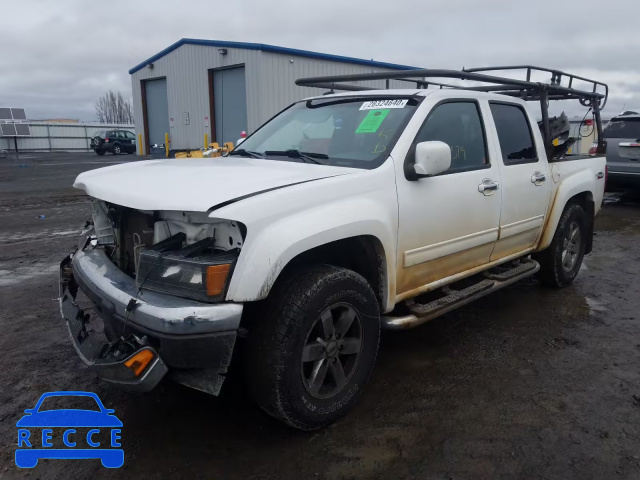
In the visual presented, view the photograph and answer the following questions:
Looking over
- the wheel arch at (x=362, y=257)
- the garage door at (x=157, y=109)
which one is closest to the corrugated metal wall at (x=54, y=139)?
the garage door at (x=157, y=109)

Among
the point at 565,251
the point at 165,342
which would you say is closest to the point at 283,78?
the point at 565,251

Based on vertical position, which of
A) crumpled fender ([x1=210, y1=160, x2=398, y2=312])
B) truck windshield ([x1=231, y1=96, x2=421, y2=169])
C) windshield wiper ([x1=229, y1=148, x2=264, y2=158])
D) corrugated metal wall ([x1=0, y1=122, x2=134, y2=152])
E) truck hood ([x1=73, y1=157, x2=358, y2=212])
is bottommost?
corrugated metal wall ([x1=0, y1=122, x2=134, y2=152])

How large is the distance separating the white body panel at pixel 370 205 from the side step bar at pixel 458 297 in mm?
116

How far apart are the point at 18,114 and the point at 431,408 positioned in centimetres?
3884

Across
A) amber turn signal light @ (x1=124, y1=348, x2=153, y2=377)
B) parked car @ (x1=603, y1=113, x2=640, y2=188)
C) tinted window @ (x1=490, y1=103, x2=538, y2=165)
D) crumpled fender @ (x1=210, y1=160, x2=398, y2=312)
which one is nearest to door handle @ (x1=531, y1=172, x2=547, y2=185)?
tinted window @ (x1=490, y1=103, x2=538, y2=165)

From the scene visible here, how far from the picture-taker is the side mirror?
3.04 metres

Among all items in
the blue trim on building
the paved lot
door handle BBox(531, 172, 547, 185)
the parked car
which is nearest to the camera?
the paved lot

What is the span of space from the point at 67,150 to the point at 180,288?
43.0 meters

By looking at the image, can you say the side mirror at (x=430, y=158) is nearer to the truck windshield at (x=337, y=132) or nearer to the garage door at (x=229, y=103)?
the truck windshield at (x=337, y=132)

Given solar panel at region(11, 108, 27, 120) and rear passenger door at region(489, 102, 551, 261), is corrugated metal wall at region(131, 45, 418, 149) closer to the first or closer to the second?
rear passenger door at region(489, 102, 551, 261)

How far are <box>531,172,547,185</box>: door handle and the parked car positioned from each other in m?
6.57

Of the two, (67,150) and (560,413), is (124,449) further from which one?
(67,150)

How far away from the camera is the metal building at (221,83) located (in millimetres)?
18188

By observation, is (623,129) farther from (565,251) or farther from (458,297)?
(458,297)
